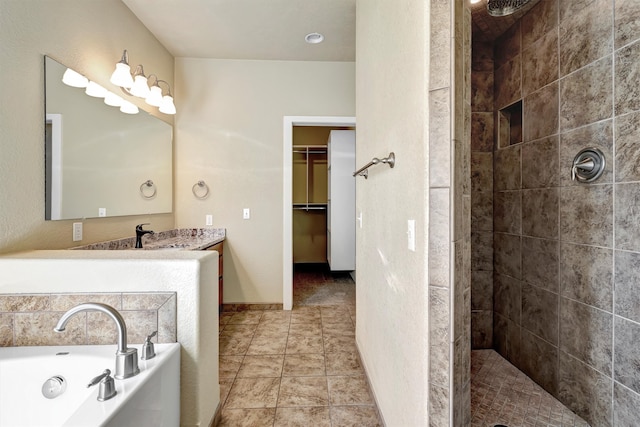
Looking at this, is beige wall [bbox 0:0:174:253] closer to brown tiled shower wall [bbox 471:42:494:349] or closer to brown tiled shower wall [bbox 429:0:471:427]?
brown tiled shower wall [bbox 429:0:471:427]

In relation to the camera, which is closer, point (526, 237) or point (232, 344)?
point (526, 237)

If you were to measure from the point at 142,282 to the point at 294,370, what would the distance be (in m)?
1.28

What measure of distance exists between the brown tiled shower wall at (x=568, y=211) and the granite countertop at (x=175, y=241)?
2.32m

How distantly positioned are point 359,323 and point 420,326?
4.46 feet

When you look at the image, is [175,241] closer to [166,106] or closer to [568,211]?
[166,106]

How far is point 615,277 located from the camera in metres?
1.36

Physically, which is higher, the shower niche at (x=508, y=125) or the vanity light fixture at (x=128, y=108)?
the vanity light fixture at (x=128, y=108)

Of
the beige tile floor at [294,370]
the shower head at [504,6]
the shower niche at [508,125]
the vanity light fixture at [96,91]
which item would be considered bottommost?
the beige tile floor at [294,370]

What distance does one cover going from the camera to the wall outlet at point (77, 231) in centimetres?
189

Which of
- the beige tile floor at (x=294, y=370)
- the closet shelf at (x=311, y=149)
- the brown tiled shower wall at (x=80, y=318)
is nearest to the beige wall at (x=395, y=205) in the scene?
the beige tile floor at (x=294, y=370)

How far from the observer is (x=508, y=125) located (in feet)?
7.10

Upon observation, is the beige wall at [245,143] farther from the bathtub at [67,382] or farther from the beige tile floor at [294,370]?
the bathtub at [67,382]

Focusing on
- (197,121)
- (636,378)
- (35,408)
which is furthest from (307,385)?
(197,121)

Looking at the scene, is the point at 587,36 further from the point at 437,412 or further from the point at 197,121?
the point at 197,121
